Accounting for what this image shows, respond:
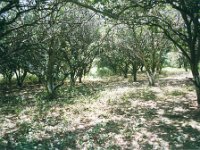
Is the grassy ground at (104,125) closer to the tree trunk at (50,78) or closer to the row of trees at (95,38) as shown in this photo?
the tree trunk at (50,78)

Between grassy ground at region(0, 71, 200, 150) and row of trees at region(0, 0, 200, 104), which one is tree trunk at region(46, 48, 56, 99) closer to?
row of trees at region(0, 0, 200, 104)

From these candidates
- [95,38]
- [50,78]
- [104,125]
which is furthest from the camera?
[95,38]

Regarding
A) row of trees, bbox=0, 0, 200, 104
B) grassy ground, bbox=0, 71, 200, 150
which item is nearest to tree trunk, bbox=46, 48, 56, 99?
row of trees, bbox=0, 0, 200, 104

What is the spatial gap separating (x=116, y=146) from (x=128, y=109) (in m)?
6.65

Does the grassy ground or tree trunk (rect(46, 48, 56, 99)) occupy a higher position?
tree trunk (rect(46, 48, 56, 99))

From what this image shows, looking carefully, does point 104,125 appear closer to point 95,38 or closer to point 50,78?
point 50,78

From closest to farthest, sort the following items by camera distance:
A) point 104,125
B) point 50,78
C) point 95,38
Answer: point 104,125 → point 50,78 → point 95,38

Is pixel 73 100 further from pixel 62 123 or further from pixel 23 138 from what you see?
pixel 23 138

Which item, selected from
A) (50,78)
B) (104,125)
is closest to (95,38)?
(50,78)

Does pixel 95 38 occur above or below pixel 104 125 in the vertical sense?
above

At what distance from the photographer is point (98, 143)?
11266 millimetres

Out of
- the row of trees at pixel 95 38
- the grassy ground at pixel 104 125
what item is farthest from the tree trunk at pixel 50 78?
the grassy ground at pixel 104 125

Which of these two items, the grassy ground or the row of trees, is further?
the row of trees

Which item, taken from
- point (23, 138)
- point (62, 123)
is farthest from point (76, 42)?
point (23, 138)
